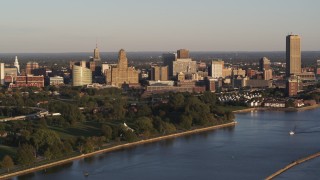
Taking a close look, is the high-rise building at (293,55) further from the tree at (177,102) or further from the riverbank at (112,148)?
the riverbank at (112,148)

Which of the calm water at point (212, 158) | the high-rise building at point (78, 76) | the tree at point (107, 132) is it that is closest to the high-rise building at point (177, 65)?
the high-rise building at point (78, 76)

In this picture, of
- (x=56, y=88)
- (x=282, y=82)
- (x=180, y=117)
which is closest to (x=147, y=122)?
(x=180, y=117)

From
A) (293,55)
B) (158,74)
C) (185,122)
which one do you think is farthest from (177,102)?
(293,55)

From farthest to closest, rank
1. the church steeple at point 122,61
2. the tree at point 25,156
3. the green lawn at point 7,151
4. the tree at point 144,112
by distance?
the church steeple at point 122,61, the tree at point 144,112, the green lawn at point 7,151, the tree at point 25,156

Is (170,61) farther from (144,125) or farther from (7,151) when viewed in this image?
(7,151)

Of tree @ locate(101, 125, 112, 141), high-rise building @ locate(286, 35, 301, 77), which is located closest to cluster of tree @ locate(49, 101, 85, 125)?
tree @ locate(101, 125, 112, 141)

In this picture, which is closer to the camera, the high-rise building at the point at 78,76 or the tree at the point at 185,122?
the tree at the point at 185,122

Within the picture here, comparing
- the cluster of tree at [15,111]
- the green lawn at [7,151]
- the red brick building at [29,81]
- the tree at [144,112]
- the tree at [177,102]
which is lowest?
the green lawn at [7,151]
